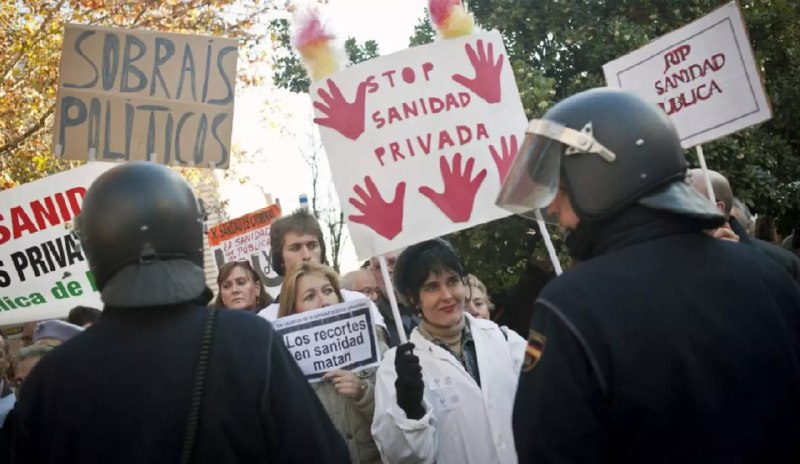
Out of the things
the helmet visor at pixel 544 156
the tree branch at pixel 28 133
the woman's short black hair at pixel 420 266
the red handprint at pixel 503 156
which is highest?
the tree branch at pixel 28 133

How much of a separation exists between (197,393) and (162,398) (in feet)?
0.28

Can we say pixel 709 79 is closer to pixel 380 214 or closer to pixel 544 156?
pixel 380 214

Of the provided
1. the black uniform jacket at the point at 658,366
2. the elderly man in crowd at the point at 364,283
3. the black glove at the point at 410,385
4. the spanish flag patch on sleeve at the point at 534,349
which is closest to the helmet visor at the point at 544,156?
the black uniform jacket at the point at 658,366

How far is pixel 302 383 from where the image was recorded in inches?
90.0

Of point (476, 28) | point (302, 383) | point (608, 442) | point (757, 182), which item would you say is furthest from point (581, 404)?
point (757, 182)

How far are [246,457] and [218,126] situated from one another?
11.1ft

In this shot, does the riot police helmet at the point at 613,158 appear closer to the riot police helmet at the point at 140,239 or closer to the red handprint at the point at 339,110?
the riot police helmet at the point at 140,239

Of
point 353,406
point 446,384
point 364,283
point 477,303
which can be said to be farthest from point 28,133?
point 446,384

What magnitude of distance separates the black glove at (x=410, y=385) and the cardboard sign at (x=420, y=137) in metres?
0.72

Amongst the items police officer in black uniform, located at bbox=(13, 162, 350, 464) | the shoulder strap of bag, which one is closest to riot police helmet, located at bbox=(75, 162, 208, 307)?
police officer in black uniform, located at bbox=(13, 162, 350, 464)

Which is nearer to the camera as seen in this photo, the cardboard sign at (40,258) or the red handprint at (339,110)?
the red handprint at (339,110)

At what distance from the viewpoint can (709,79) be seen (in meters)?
5.22

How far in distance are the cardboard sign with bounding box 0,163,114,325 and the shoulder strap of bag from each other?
470cm

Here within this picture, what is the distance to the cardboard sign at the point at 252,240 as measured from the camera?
9023 mm
